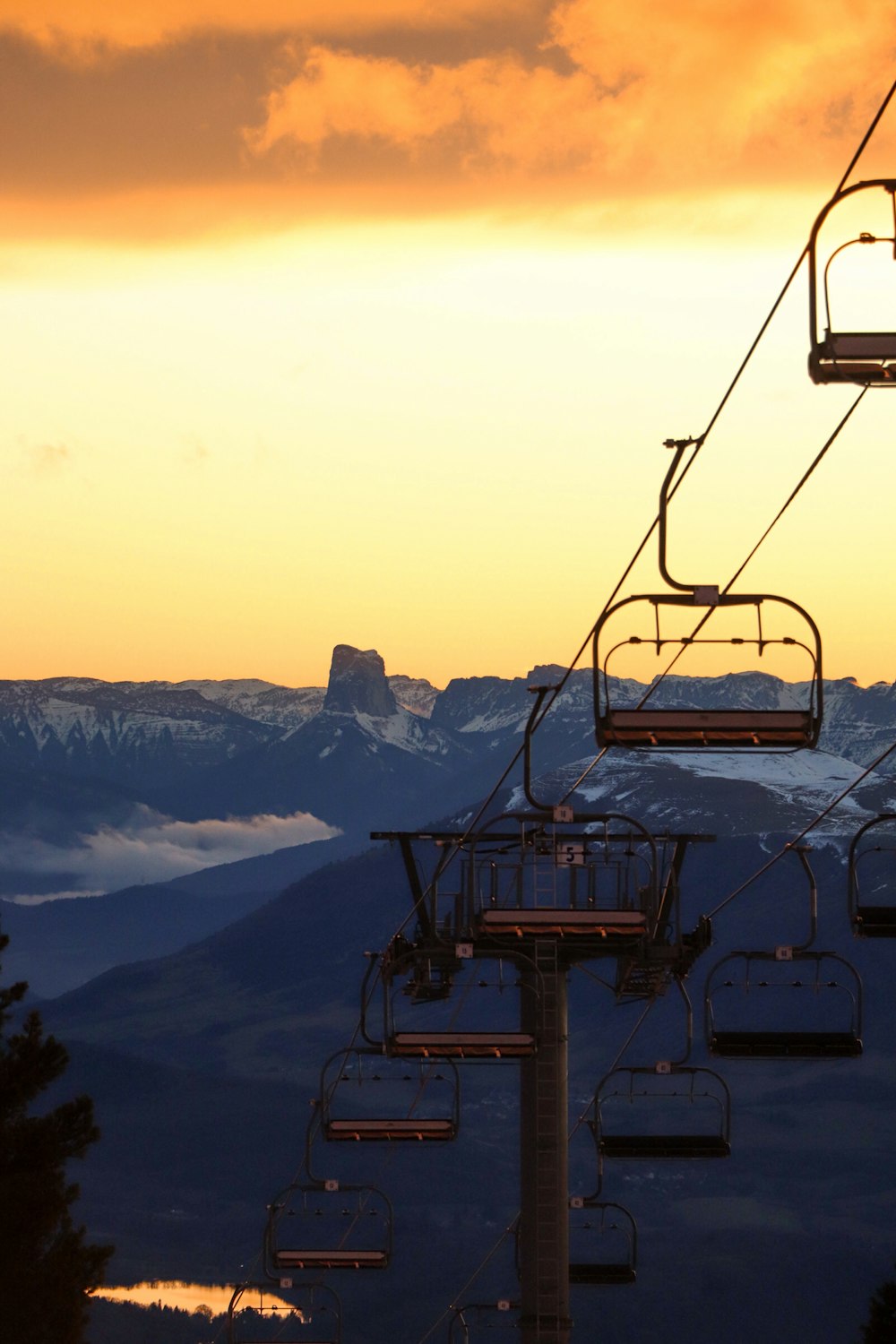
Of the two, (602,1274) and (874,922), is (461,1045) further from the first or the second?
(602,1274)

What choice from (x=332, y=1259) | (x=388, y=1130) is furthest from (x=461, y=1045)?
(x=332, y=1259)

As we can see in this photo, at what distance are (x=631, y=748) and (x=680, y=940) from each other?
76.2ft

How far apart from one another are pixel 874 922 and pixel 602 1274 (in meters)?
24.8

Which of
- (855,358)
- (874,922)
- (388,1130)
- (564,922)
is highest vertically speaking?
(855,358)

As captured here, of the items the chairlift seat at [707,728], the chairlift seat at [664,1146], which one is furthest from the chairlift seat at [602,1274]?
the chairlift seat at [707,728]

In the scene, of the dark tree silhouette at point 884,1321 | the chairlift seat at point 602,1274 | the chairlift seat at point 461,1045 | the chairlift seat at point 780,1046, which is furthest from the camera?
the dark tree silhouette at point 884,1321

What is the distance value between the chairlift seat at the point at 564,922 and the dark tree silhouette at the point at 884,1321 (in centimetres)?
6726

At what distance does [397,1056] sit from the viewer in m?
36.0

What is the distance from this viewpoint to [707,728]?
21.6m

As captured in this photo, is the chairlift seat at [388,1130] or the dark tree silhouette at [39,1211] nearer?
the chairlift seat at [388,1130]

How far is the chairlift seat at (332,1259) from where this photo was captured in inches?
1764

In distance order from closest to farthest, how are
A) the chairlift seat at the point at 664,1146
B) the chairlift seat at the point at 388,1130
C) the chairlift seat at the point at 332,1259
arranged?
the chairlift seat at the point at 664,1146
the chairlift seat at the point at 388,1130
the chairlift seat at the point at 332,1259

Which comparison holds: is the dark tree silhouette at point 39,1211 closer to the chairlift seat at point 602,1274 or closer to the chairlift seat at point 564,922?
the chairlift seat at point 602,1274

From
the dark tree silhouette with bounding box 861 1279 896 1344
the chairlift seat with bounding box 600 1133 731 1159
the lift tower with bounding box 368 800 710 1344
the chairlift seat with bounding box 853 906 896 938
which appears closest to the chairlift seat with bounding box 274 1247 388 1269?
the lift tower with bounding box 368 800 710 1344
